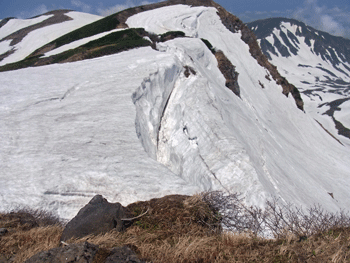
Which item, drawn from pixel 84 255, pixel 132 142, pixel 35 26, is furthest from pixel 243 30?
pixel 84 255

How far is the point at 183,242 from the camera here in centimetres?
339

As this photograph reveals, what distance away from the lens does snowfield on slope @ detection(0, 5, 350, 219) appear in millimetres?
5715

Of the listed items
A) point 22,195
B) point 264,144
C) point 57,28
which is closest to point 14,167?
point 22,195

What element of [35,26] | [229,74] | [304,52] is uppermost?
[304,52]

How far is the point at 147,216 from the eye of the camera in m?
4.50

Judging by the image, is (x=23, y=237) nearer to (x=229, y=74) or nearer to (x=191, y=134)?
(x=191, y=134)

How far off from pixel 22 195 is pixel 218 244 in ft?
14.0

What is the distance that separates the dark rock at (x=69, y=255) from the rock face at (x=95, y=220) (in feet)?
3.09

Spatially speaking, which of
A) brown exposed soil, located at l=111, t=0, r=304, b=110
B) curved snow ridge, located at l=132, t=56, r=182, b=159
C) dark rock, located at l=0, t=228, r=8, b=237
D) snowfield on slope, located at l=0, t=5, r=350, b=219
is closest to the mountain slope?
brown exposed soil, located at l=111, t=0, r=304, b=110

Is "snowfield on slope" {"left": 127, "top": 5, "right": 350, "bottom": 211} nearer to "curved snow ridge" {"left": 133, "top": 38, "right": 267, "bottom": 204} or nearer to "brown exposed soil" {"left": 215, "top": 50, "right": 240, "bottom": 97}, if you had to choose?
"curved snow ridge" {"left": 133, "top": 38, "right": 267, "bottom": 204}

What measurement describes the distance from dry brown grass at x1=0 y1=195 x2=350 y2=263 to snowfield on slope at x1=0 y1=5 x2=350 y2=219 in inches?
47.8

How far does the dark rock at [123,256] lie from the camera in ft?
8.98

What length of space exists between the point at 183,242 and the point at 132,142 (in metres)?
4.36

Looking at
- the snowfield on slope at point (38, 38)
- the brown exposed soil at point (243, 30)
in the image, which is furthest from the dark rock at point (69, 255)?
the snowfield on slope at point (38, 38)
